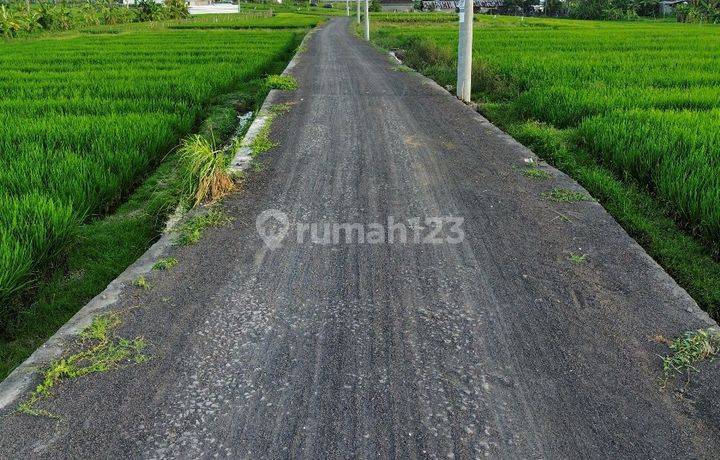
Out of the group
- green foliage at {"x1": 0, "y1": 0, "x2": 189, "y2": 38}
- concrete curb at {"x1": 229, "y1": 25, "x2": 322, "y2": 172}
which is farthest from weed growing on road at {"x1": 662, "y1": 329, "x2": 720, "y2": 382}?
green foliage at {"x1": 0, "y1": 0, "x2": 189, "y2": 38}

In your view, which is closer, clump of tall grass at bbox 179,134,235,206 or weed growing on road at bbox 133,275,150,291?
weed growing on road at bbox 133,275,150,291

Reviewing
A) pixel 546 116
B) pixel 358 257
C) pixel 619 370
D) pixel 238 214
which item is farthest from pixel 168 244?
pixel 546 116

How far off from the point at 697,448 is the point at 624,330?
2.41ft

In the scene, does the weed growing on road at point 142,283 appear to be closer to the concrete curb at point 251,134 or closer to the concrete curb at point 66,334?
the concrete curb at point 66,334

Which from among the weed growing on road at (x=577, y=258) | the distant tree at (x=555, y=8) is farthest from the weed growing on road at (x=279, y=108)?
the distant tree at (x=555, y=8)

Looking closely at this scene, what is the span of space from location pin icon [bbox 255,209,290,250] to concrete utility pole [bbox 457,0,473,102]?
18.0 ft

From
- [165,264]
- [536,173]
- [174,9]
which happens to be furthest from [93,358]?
[174,9]

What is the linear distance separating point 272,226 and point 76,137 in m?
2.84

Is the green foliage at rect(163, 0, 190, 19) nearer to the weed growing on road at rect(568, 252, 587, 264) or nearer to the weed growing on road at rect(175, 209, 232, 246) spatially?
the weed growing on road at rect(175, 209, 232, 246)

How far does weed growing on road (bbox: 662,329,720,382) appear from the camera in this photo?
2257mm

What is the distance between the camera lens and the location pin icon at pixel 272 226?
3508 mm

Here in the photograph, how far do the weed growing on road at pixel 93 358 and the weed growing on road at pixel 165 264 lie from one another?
1.88 feet

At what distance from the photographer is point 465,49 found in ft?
27.2

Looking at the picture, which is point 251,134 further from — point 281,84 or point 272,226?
point 281,84
